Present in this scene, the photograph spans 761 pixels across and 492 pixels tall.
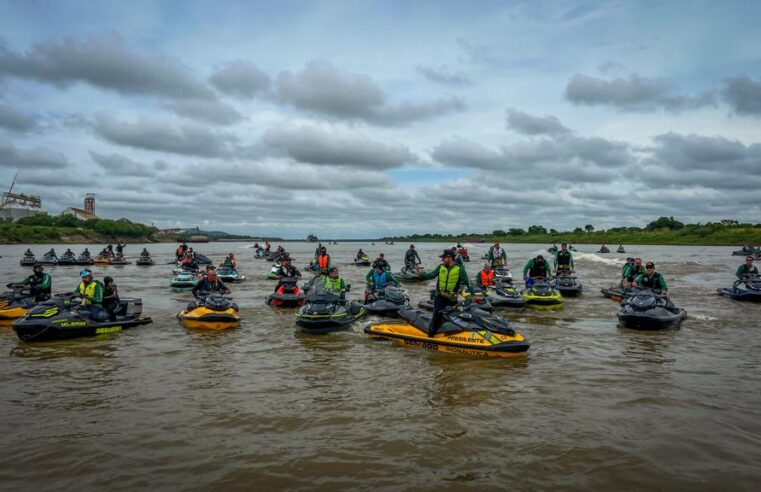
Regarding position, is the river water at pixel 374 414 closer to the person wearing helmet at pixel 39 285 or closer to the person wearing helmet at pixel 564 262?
the person wearing helmet at pixel 39 285

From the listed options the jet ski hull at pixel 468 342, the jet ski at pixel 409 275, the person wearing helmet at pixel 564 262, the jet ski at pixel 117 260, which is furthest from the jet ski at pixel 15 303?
the jet ski at pixel 117 260

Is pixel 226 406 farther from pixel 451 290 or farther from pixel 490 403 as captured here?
pixel 451 290

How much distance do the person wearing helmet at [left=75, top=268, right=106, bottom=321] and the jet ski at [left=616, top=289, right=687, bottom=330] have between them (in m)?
13.7

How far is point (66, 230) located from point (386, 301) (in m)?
117

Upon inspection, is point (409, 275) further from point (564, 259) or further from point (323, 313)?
point (323, 313)

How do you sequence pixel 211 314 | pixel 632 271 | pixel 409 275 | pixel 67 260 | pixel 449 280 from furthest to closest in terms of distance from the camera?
pixel 67 260
pixel 409 275
pixel 632 271
pixel 211 314
pixel 449 280

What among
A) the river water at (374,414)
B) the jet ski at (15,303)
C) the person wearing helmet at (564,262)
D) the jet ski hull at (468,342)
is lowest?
the river water at (374,414)

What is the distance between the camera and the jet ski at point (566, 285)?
20.9m

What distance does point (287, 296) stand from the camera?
1792cm

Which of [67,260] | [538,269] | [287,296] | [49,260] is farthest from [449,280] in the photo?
[49,260]

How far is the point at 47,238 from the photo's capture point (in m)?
100

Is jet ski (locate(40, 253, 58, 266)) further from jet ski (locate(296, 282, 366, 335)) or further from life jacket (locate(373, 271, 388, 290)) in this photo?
jet ski (locate(296, 282, 366, 335))

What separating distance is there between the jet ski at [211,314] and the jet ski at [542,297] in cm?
973

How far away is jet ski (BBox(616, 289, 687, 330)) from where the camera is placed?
13312 mm
